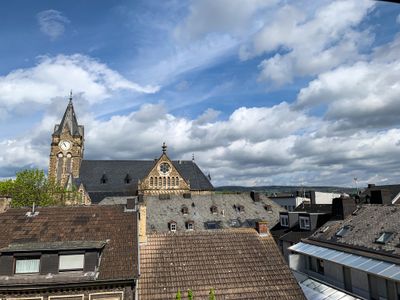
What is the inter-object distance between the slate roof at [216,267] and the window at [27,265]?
210 inches

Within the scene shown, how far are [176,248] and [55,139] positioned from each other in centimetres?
6446

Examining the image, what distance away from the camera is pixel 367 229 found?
25391 millimetres

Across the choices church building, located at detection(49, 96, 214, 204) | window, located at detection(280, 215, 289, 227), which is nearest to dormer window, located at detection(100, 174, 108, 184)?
church building, located at detection(49, 96, 214, 204)

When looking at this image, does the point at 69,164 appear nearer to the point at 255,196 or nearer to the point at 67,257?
the point at 255,196

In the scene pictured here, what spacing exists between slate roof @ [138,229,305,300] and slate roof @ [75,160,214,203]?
47.1 metres

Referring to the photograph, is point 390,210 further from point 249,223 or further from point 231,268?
point 249,223

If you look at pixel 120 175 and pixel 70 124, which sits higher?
pixel 70 124

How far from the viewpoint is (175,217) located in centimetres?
4450

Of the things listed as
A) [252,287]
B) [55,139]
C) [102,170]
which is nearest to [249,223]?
[252,287]

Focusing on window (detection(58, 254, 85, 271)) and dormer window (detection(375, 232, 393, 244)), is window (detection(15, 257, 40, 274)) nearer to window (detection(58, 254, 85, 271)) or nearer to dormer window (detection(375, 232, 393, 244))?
window (detection(58, 254, 85, 271))

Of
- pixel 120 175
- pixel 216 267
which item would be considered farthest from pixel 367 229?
pixel 120 175

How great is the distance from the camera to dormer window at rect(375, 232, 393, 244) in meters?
22.3

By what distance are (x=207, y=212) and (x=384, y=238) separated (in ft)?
87.3

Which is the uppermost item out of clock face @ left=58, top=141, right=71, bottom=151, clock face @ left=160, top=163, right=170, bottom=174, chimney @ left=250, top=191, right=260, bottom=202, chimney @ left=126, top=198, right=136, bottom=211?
clock face @ left=58, top=141, right=71, bottom=151
